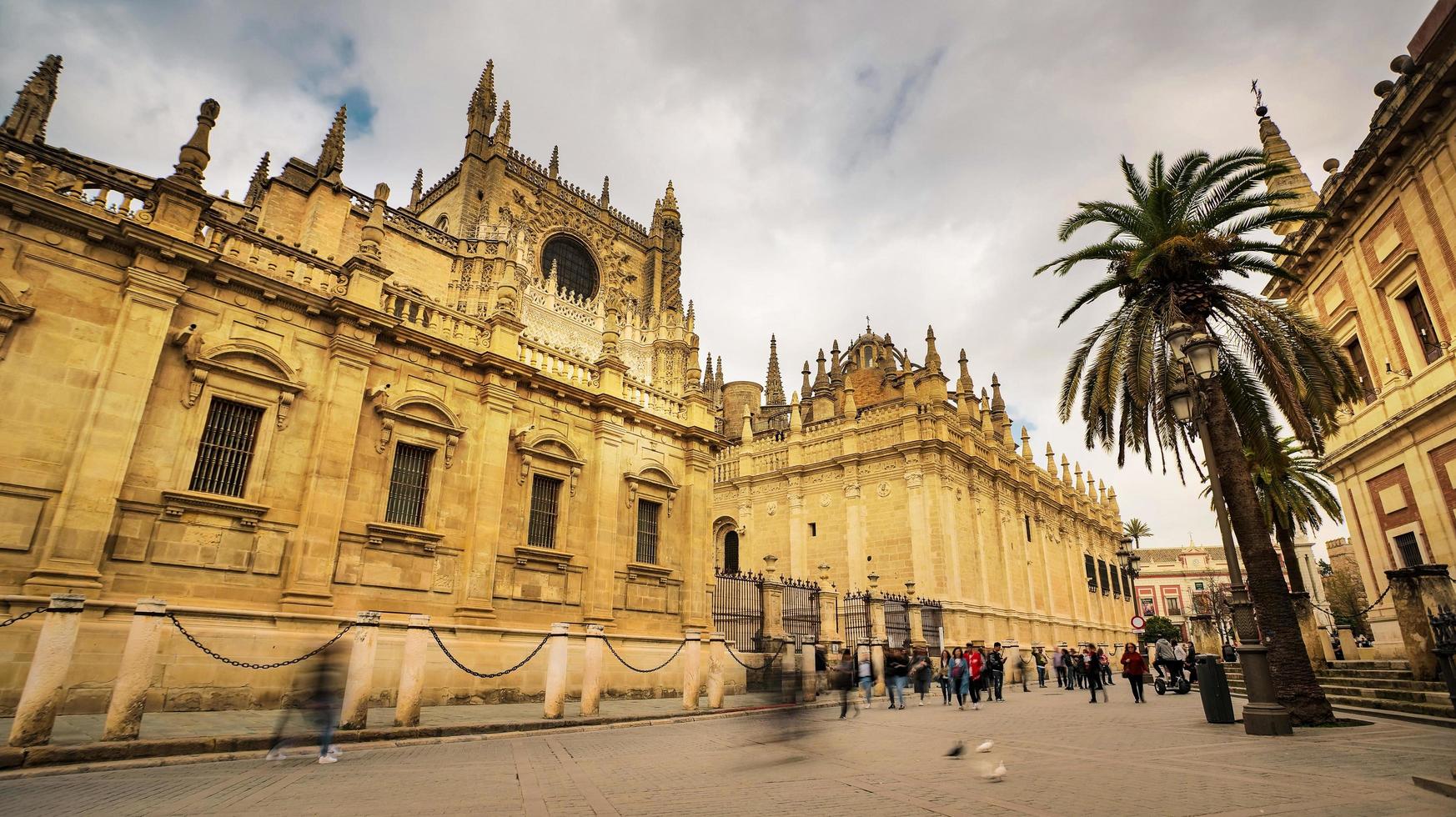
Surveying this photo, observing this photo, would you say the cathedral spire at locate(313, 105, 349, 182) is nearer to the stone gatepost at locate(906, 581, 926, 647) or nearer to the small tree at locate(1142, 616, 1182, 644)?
the stone gatepost at locate(906, 581, 926, 647)

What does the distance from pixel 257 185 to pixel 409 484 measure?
26.0m

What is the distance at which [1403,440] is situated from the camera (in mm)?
15883

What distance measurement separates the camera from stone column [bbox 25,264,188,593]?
9.33m

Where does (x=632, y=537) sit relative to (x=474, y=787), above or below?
above

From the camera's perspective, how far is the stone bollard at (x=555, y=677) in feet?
37.0

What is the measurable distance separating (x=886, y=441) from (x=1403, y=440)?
18.4 metres

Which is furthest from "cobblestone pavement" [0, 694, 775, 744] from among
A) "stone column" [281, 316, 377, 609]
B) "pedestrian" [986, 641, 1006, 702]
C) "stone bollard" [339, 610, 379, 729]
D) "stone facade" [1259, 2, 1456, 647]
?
"stone facade" [1259, 2, 1456, 647]

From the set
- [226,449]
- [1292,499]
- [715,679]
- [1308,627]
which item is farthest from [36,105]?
[1292,499]

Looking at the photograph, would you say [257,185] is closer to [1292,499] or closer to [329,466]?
[329,466]

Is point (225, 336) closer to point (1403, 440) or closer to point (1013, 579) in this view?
point (1403, 440)

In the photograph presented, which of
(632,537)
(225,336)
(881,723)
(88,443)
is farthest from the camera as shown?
(632,537)

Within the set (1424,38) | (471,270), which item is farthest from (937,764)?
(471,270)

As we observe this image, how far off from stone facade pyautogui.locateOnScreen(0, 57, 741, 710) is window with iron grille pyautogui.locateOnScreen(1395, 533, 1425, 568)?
17165 mm

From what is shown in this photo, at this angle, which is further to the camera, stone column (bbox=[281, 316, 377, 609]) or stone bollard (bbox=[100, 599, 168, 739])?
stone column (bbox=[281, 316, 377, 609])
